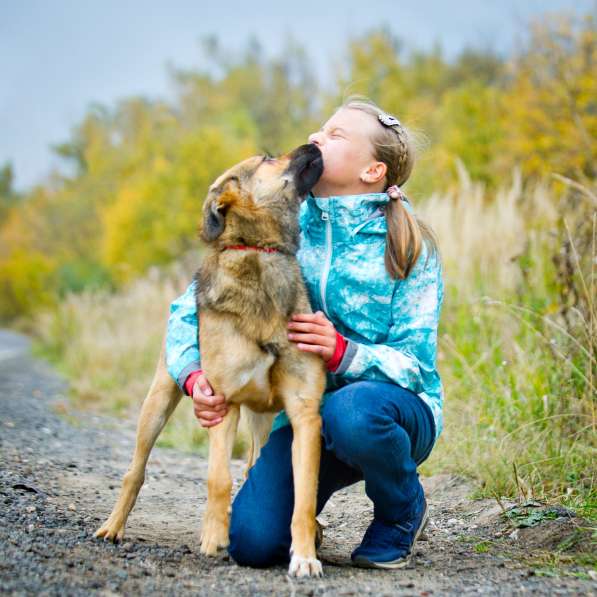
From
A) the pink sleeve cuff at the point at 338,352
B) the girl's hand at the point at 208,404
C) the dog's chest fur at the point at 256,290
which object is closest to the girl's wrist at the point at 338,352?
the pink sleeve cuff at the point at 338,352

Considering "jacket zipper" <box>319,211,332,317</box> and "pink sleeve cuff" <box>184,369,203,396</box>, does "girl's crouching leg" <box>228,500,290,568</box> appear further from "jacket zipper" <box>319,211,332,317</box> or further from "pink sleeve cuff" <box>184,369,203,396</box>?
"jacket zipper" <box>319,211,332,317</box>

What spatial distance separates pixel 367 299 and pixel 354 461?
0.72 meters

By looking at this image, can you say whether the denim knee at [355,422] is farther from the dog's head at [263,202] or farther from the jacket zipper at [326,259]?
the dog's head at [263,202]

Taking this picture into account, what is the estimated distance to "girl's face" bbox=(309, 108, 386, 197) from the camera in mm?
3658

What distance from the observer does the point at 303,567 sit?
9.77ft

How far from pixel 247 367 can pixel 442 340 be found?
304cm

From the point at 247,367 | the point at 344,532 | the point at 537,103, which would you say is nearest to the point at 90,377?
the point at 344,532

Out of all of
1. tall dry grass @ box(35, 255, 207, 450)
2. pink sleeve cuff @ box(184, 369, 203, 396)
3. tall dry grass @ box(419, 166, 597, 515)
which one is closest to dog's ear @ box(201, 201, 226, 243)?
pink sleeve cuff @ box(184, 369, 203, 396)

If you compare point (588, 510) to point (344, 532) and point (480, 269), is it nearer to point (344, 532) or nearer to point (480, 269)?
point (344, 532)

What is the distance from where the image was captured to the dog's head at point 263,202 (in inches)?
137

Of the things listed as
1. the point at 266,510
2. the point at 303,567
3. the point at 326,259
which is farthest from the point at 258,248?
the point at 303,567

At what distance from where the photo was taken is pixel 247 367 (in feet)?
10.7

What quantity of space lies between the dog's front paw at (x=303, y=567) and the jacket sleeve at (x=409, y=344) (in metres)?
0.77

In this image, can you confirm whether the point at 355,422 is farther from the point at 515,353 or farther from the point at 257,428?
the point at 515,353
